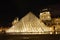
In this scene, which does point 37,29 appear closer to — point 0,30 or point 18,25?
point 18,25

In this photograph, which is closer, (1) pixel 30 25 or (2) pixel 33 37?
(2) pixel 33 37

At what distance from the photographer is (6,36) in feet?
36.9

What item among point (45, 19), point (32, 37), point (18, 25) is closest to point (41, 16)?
point (45, 19)

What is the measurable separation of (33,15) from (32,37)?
103 inches

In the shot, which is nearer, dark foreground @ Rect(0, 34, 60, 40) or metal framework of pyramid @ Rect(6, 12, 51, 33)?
dark foreground @ Rect(0, 34, 60, 40)

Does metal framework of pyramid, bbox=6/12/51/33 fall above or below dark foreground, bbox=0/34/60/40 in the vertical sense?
above

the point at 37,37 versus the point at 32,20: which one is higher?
the point at 32,20

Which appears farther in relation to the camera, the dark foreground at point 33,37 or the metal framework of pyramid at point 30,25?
the metal framework of pyramid at point 30,25

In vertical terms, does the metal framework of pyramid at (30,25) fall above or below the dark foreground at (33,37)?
above

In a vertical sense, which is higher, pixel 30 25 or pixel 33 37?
pixel 30 25

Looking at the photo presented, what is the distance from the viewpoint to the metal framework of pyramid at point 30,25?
1274 centimetres

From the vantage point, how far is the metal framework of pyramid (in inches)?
502

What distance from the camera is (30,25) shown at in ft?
42.4

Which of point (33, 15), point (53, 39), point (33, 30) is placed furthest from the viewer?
point (33, 15)
